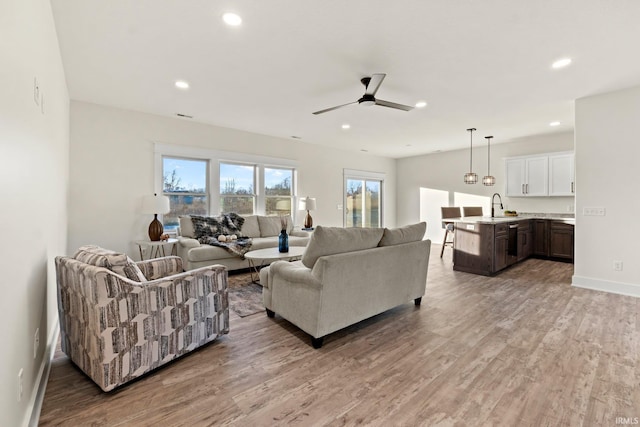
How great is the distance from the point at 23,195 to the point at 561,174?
7.93 m

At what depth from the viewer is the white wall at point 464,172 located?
6.29 meters

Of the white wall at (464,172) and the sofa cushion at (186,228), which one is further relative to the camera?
the white wall at (464,172)

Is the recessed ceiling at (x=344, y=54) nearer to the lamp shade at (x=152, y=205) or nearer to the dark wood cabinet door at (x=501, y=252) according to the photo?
the lamp shade at (x=152, y=205)

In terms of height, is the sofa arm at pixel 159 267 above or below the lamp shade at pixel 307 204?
below

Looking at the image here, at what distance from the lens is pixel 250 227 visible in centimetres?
557

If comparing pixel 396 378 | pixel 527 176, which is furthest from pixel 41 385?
pixel 527 176

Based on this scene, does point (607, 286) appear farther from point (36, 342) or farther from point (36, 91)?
point (36, 91)

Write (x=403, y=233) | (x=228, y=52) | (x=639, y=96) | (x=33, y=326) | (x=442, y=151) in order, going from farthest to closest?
(x=442, y=151) < (x=639, y=96) < (x=403, y=233) < (x=228, y=52) < (x=33, y=326)

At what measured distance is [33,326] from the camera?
5.73 feet

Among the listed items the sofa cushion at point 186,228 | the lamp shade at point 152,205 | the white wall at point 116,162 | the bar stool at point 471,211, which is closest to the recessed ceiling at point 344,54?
the white wall at point 116,162

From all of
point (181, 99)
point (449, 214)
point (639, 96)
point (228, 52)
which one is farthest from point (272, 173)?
point (639, 96)

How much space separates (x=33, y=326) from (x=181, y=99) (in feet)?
10.7

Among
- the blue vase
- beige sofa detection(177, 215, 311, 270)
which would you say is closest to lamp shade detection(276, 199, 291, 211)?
beige sofa detection(177, 215, 311, 270)

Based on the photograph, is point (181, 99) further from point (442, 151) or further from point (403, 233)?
point (442, 151)
